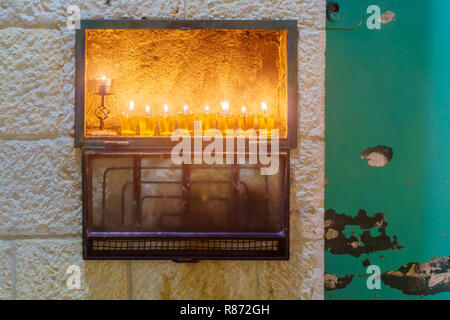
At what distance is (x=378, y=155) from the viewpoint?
6.13 ft

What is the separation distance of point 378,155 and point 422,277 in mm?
744

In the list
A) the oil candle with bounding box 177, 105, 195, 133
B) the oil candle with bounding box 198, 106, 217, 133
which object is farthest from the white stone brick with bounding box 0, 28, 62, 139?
the oil candle with bounding box 198, 106, 217, 133

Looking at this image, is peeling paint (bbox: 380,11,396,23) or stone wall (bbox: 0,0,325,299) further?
peeling paint (bbox: 380,11,396,23)

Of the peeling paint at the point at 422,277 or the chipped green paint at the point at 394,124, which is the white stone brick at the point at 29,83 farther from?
the peeling paint at the point at 422,277

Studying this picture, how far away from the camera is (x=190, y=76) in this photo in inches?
82.9

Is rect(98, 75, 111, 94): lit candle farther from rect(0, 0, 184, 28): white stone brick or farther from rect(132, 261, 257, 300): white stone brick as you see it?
rect(132, 261, 257, 300): white stone brick

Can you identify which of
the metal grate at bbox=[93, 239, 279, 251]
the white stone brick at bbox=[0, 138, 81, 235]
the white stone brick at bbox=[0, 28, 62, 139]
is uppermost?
the white stone brick at bbox=[0, 28, 62, 139]

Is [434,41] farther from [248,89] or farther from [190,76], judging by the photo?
[190,76]

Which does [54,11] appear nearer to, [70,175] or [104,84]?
[104,84]

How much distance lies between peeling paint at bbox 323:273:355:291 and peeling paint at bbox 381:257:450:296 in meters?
0.20

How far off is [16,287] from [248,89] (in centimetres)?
174

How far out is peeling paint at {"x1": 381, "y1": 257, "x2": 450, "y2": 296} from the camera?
189 cm

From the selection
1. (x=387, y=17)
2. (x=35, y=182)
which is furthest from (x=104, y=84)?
(x=387, y=17)
